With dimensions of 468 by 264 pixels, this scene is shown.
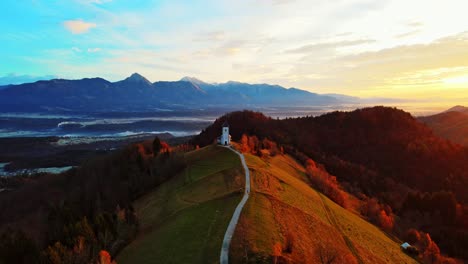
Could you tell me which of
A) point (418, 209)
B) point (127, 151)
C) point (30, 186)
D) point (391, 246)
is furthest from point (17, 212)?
point (418, 209)

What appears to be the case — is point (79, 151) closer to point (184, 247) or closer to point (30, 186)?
point (30, 186)

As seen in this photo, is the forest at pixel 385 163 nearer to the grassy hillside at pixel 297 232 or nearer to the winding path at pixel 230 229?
the grassy hillside at pixel 297 232

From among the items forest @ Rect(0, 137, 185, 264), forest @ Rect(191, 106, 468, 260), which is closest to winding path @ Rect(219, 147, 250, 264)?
forest @ Rect(0, 137, 185, 264)

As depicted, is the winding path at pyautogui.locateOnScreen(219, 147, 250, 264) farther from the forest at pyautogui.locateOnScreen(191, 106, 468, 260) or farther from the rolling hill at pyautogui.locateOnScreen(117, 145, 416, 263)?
the forest at pyautogui.locateOnScreen(191, 106, 468, 260)

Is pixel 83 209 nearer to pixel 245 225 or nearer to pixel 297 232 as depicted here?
pixel 245 225

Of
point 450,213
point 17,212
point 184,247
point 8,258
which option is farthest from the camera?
point 17,212

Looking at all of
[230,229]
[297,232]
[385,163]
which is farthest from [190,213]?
[385,163]
